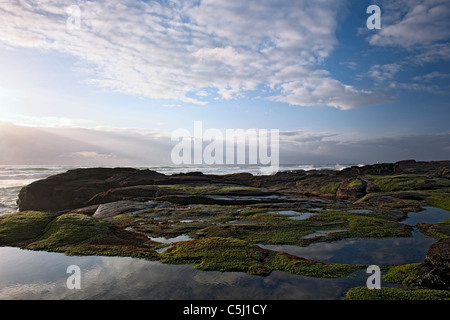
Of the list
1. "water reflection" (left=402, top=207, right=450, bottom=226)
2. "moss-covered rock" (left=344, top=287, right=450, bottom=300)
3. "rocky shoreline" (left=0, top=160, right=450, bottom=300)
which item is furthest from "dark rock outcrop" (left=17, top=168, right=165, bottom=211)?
"water reflection" (left=402, top=207, right=450, bottom=226)

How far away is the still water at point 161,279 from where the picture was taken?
37.6 ft

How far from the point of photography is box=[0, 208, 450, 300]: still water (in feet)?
37.6

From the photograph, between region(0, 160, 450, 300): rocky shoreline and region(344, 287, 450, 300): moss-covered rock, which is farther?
region(0, 160, 450, 300): rocky shoreline

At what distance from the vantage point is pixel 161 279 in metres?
12.9

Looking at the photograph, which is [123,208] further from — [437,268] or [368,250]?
[437,268]

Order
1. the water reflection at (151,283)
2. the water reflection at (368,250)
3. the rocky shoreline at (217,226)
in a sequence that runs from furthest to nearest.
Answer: the water reflection at (368,250), the rocky shoreline at (217,226), the water reflection at (151,283)

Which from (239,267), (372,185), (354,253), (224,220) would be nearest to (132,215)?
(224,220)

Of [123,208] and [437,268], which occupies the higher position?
[437,268]

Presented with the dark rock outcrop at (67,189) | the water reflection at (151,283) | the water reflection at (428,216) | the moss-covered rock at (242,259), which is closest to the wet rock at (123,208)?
the dark rock outcrop at (67,189)

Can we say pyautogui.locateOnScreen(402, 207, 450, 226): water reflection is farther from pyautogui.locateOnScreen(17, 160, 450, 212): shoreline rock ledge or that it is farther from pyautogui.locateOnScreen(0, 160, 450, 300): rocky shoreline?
pyautogui.locateOnScreen(17, 160, 450, 212): shoreline rock ledge

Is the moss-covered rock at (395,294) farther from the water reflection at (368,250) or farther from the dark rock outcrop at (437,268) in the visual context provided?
the water reflection at (368,250)

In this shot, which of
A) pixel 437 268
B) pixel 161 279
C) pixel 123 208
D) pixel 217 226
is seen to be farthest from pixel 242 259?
pixel 123 208

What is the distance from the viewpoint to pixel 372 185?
175 ft

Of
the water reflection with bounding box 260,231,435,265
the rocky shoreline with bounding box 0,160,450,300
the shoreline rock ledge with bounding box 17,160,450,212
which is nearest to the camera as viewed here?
the rocky shoreline with bounding box 0,160,450,300
